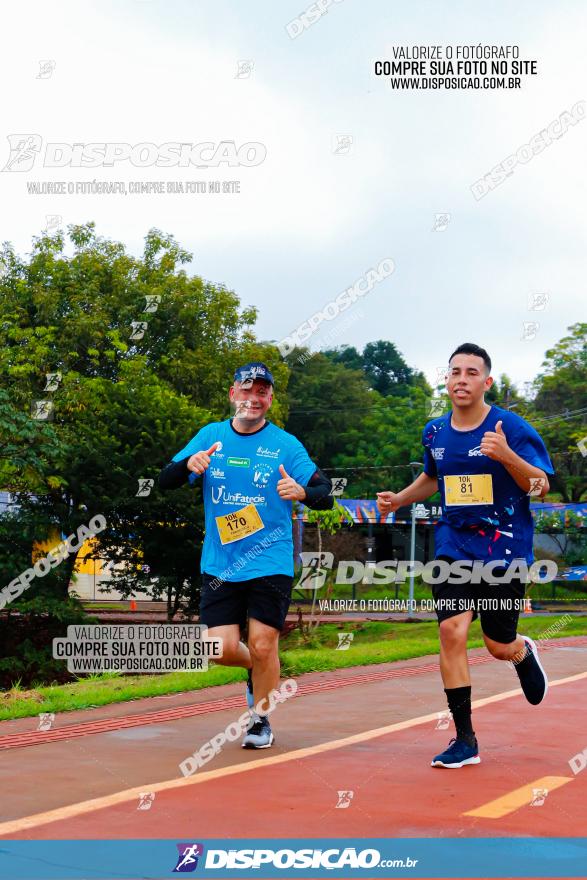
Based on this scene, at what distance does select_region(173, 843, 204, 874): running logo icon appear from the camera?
3.82 m

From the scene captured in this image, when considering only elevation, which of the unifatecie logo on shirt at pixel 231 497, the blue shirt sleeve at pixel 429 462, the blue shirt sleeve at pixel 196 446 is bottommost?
the unifatecie logo on shirt at pixel 231 497

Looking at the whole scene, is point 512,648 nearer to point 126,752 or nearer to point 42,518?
point 126,752

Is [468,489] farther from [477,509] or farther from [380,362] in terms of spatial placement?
[380,362]

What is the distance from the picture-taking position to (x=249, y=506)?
21.5 ft

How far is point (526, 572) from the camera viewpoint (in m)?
6.17

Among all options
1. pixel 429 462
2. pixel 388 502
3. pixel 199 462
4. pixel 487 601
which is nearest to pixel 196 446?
pixel 199 462

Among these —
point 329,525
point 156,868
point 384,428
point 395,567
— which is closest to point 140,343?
point 329,525

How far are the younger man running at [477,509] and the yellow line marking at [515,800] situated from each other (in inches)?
21.4

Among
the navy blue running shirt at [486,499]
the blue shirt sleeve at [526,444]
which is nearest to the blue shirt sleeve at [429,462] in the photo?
the navy blue running shirt at [486,499]

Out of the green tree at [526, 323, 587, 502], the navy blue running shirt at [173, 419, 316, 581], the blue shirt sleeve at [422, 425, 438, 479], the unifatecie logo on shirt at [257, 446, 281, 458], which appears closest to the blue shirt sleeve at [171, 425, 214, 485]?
the navy blue running shirt at [173, 419, 316, 581]

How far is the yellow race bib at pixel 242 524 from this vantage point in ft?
21.4

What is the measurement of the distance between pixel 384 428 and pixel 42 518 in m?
41.2

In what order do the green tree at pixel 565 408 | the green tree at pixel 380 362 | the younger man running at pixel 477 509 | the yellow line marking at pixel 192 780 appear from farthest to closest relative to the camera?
1. the green tree at pixel 380 362
2. the green tree at pixel 565 408
3. the younger man running at pixel 477 509
4. the yellow line marking at pixel 192 780

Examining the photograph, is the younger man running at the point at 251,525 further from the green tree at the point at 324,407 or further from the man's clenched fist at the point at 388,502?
the green tree at the point at 324,407
